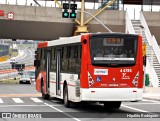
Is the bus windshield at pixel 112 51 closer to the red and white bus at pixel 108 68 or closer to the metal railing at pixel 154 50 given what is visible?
the red and white bus at pixel 108 68

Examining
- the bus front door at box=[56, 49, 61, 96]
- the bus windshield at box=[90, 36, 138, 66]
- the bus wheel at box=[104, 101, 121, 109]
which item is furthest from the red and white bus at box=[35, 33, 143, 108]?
the bus front door at box=[56, 49, 61, 96]

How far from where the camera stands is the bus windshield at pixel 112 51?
20578 millimetres

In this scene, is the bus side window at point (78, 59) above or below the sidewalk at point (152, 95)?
above

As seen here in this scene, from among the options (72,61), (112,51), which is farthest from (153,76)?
(112,51)

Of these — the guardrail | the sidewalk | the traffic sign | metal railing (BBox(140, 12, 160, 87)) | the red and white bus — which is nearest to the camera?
the red and white bus

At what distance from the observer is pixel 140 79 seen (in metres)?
21.0

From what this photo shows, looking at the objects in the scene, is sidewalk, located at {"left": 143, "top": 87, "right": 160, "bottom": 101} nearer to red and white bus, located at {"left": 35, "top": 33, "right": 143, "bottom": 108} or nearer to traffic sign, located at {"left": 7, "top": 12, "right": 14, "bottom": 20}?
red and white bus, located at {"left": 35, "top": 33, "right": 143, "bottom": 108}

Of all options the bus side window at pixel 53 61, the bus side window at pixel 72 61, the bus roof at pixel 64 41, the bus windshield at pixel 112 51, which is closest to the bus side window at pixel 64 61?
the bus roof at pixel 64 41

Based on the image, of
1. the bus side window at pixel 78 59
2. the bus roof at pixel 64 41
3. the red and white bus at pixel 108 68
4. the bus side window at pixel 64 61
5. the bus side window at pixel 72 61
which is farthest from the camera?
the bus side window at pixel 64 61

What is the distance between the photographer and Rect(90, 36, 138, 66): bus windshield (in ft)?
67.5

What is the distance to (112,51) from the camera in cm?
2064

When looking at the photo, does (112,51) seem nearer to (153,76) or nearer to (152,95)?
(152,95)

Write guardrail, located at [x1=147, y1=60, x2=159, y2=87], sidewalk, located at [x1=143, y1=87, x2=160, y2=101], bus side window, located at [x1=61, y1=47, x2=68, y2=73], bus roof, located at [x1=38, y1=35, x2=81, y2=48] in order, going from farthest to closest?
guardrail, located at [x1=147, y1=60, x2=159, y2=87] < sidewalk, located at [x1=143, y1=87, x2=160, y2=101] < bus side window, located at [x1=61, y1=47, x2=68, y2=73] < bus roof, located at [x1=38, y1=35, x2=81, y2=48]

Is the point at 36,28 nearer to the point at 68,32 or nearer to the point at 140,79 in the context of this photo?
the point at 68,32
